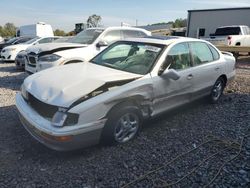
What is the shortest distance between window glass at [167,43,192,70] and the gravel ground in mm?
1042

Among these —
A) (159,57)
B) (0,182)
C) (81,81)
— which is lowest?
(0,182)

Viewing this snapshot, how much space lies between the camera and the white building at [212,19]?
25734mm

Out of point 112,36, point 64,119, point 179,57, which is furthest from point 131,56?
point 112,36

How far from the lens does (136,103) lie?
12.7 ft

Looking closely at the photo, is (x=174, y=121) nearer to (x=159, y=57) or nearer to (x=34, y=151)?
(x=159, y=57)

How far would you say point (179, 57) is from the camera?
4.66 metres

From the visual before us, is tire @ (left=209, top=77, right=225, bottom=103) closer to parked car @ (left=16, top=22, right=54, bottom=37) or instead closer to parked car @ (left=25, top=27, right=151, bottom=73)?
parked car @ (left=25, top=27, right=151, bottom=73)

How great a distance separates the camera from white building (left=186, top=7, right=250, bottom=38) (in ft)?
84.4

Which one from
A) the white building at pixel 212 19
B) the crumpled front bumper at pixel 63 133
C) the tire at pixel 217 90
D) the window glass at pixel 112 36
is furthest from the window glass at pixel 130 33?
the white building at pixel 212 19

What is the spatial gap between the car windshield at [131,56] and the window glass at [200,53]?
2.95 ft

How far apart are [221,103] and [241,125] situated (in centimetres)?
129

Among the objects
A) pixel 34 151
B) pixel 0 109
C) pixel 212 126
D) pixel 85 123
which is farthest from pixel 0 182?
pixel 212 126

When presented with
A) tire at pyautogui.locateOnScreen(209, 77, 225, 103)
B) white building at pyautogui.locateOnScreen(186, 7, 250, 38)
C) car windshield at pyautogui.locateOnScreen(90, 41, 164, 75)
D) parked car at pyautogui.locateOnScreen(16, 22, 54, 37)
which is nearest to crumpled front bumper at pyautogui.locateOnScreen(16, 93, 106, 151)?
car windshield at pyautogui.locateOnScreen(90, 41, 164, 75)

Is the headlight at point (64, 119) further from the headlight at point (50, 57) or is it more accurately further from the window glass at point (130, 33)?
the window glass at point (130, 33)
